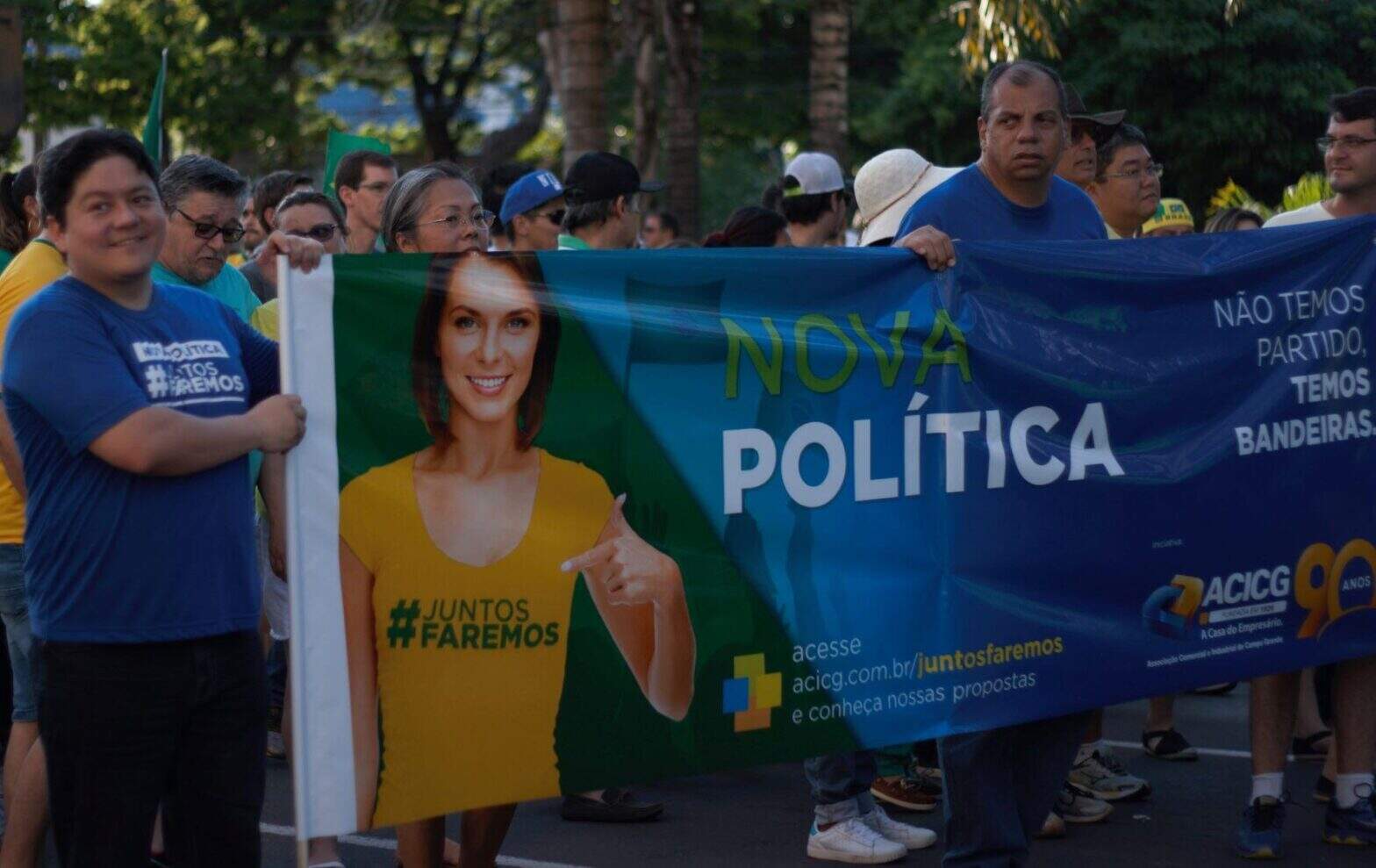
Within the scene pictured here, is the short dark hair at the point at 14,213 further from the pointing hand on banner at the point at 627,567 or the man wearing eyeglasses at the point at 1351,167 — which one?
the man wearing eyeglasses at the point at 1351,167

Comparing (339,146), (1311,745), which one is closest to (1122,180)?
(1311,745)

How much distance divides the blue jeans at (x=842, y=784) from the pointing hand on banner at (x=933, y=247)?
174 centimetres

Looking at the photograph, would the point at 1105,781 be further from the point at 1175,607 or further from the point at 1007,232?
the point at 1007,232

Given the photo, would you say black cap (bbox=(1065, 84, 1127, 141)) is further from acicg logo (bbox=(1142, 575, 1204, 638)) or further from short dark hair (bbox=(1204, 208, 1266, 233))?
short dark hair (bbox=(1204, 208, 1266, 233))

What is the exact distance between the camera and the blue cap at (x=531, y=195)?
7520mm

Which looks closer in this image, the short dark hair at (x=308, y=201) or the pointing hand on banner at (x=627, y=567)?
the pointing hand on banner at (x=627, y=567)

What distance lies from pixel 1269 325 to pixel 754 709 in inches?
84.8

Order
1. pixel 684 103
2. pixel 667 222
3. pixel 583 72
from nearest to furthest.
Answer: pixel 667 222 → pixel 583 72 → pixel 684 103

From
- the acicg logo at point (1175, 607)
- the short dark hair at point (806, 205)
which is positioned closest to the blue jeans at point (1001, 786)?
the acicg logo at point (1175, 607)

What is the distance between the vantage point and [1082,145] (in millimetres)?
6906

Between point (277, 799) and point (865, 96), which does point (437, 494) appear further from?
point (865, 96)

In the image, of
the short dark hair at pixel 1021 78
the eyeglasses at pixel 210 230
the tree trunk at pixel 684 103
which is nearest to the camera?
the short dark hair at pixel 1021 78

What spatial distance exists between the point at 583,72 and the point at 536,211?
7.19 meters

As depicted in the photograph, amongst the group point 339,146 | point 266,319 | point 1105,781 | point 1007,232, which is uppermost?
point 339,146
